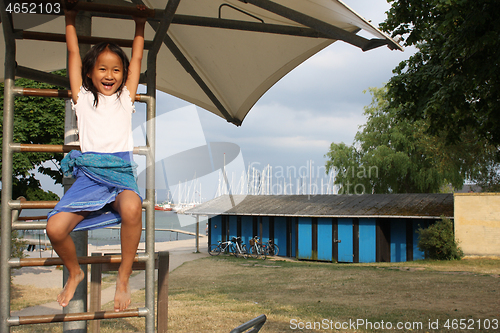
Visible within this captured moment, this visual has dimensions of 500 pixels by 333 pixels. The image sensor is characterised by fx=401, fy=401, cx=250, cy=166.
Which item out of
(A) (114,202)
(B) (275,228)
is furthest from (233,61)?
(B) (275,228)

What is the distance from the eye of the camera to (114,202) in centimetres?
219

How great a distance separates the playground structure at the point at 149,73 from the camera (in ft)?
7.29

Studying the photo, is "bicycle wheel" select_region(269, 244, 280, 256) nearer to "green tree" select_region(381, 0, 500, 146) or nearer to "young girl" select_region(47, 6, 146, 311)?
"green tree" select_region(381, 0, 500, 146)

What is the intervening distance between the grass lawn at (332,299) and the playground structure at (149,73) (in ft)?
8.90

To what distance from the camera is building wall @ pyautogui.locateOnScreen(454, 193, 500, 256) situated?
1744cm

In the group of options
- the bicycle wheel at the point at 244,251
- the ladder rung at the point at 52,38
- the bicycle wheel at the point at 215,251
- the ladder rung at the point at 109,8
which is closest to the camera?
the ladder rung at the point at 109,8

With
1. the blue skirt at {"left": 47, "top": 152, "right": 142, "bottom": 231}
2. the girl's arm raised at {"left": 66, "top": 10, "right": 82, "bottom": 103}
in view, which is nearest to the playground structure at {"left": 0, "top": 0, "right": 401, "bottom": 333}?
the girl's arm raised at {"left": 66, "top": 10, "right": 82, "bottom": 103}

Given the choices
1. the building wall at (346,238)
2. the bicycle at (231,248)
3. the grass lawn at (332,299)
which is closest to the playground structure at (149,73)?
the grass lawn at (332,299)

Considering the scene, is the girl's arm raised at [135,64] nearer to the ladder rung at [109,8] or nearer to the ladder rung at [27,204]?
the ladder rung at [109,8]

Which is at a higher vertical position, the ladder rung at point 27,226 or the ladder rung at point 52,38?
the ladder rung at point 52,38

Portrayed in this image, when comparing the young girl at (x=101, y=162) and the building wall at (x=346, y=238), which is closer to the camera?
the young girl at (x=101, y=162)

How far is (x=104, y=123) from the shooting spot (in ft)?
7.30

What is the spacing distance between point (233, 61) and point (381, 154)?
27080mm

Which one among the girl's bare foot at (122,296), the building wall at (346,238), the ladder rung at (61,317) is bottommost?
the building wall at (346,238)
